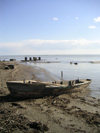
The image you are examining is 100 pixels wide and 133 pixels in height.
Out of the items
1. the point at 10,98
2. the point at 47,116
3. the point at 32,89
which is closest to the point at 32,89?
the point at 32,89

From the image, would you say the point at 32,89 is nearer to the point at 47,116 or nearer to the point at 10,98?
the point at 10,98

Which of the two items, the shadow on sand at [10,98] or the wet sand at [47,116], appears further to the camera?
the shadow on sand at [10,98]

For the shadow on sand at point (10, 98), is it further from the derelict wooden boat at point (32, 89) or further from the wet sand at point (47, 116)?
the derelict wooden boat at point (32, 89)

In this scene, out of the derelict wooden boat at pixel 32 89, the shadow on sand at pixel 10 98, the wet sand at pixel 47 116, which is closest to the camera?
the wet sand at pixel 47 116

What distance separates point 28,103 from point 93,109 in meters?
4.83

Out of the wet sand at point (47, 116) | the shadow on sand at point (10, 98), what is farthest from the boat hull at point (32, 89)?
the wet sand at point (47, 116)

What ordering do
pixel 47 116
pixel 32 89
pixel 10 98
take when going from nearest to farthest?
pixel 47 116 → pixel 10 98 → pixel 32 89

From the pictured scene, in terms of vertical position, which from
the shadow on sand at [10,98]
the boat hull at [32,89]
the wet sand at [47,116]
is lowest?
the wet sand at [47,116]

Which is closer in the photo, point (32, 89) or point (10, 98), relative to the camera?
point (10, 98)

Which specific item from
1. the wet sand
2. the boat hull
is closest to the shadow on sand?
the wet sand

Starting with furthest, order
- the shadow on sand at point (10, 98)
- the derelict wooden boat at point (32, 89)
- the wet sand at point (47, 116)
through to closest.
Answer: the derelict wooden boat at point (32, 89), the shadow on sand at point (10, 98), the wet sand at point (47, 116)

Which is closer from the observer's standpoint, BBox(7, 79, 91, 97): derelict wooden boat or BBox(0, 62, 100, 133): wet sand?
BBox(0, 62, 100, 133): wet sand

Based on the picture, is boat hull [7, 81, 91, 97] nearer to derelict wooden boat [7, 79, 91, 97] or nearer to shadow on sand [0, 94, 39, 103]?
derelict wooden boat [7, 79, 91, 97]

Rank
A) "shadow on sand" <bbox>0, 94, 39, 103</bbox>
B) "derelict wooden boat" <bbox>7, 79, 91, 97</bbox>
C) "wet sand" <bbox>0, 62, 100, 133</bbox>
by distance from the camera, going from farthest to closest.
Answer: "derelict wooden boat" <bbox>7, 79, 91, 97</bbox>, "shadow on sand" <bbox>0, 94, 39, 103</bbox>, "wet sand" <bbox>0, 62, 100, 133</bbox>
